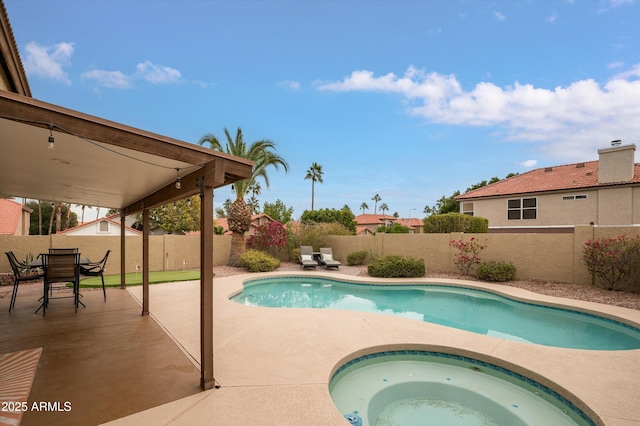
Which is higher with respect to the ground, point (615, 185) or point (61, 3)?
point (61, 3)

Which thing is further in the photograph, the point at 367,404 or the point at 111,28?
the point at 111,28

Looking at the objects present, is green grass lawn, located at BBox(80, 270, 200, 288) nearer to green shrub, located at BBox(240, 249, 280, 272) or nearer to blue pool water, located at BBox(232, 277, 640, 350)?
green shrub, located at BBox(240, 249, 280, 272)

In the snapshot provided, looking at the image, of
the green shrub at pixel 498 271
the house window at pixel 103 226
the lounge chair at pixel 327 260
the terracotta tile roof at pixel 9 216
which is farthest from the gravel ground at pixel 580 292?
the terracotta tile roof at pixel 9 216

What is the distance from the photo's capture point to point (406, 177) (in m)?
33.2

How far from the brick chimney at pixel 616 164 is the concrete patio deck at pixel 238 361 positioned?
1109 cm

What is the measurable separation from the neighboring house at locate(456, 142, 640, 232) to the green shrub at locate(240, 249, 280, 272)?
1375cm

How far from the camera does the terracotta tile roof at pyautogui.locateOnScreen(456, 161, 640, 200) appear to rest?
1645 cm

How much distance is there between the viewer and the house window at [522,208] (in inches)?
702

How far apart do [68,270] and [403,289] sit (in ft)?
33.3

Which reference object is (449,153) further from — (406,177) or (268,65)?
(268,65)

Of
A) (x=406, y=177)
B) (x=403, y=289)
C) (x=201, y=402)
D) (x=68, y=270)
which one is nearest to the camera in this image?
(x=201, y=402)

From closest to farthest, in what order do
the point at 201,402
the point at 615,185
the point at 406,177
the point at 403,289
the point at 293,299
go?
the point at 201,402 < the point at 293,299 < the point at 403,289 < the point at 615,185 < the point at 406,177

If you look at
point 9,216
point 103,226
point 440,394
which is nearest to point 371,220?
point 103,226

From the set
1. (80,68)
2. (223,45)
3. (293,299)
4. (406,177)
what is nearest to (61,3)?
(80,68)
